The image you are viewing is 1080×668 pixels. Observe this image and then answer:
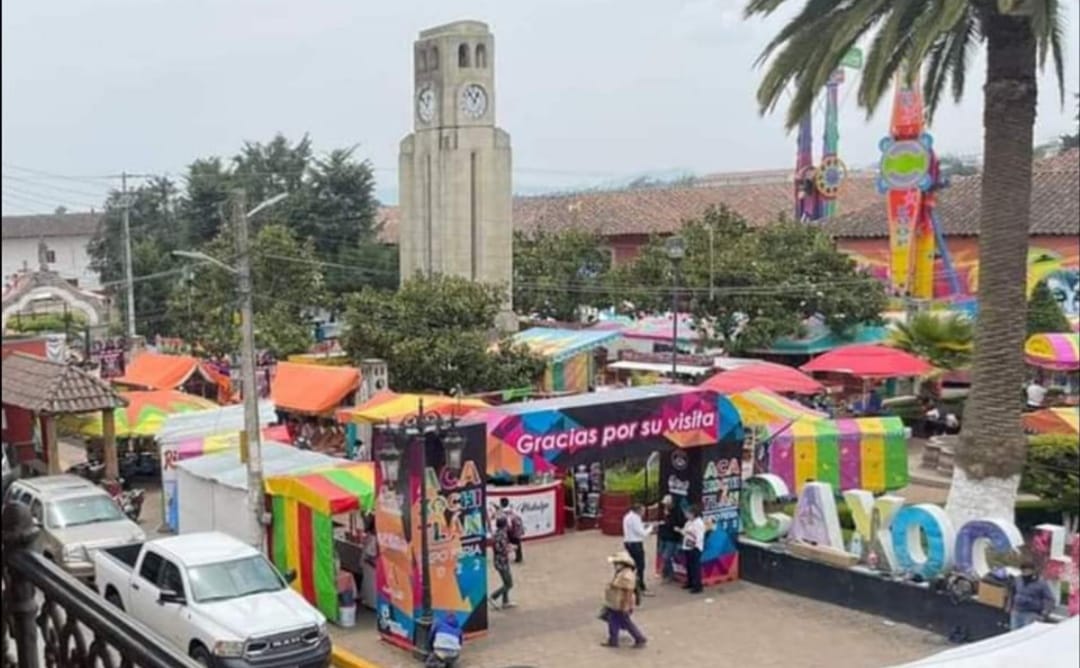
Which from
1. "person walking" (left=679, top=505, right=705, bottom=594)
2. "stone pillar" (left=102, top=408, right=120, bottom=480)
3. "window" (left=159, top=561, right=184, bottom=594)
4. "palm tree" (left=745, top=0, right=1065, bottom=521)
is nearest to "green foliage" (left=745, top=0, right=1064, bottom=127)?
"palm tree" (left=745, top=0, right=1065, bottom=521)

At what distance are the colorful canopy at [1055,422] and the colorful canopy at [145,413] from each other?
14820 millimetres

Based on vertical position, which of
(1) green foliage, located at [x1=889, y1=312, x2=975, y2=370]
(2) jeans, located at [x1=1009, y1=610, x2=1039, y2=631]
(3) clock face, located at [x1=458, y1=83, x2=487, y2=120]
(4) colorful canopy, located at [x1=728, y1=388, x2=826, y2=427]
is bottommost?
(2) jeans, located at [x1=1009, y1=610, x2=1039, y2=631]

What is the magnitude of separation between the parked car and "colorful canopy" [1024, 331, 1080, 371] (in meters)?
18.8

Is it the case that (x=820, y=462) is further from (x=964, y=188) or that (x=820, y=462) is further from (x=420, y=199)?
(x=964, y=188)

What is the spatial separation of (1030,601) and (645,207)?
37.3m

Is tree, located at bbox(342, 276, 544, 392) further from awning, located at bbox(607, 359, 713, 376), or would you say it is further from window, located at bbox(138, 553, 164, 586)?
window, located at bbox(138, 553, 164, 586)

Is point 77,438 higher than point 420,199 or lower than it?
lower

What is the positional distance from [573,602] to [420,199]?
21.9 m

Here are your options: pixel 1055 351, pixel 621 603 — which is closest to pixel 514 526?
pixel 621 603

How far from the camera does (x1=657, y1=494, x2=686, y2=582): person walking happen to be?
51.6 ft

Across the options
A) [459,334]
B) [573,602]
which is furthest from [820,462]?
[459,334]

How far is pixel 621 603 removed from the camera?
12977 mm

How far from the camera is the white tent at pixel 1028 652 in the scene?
3611 millimetres

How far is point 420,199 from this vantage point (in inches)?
1385
